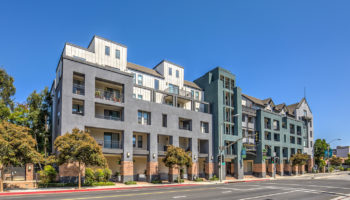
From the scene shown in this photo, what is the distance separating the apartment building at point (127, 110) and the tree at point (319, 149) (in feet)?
146

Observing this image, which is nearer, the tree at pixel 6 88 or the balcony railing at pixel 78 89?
the balcony railing at pixel 78 89

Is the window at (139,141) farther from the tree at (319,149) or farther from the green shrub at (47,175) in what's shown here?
the tree at (319,149)

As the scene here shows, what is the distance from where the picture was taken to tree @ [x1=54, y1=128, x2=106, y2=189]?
25906 millimetres

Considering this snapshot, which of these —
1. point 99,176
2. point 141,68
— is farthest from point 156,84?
point 99,176

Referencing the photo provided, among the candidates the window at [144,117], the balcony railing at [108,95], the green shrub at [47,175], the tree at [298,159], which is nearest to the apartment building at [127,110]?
the window at [144,117]

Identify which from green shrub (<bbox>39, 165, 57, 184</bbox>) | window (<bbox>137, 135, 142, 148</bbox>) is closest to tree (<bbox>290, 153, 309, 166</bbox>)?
window (<bbox>137, 135, 142, 148</bbox>)

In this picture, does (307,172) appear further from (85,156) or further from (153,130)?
(85,156)

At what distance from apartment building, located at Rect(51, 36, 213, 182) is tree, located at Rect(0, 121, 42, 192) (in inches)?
199

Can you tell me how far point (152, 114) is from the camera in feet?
127

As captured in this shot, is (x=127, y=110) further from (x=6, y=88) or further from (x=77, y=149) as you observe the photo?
(x=6, y=88)

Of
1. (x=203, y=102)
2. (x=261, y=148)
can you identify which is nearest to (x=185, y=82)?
(x=203, y=102)

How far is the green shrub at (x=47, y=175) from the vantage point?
27172 mm

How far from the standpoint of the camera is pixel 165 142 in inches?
1678

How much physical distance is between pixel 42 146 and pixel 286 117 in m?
54.1
